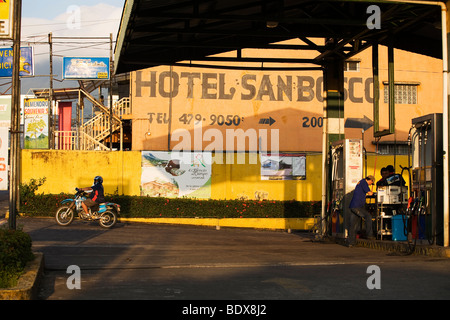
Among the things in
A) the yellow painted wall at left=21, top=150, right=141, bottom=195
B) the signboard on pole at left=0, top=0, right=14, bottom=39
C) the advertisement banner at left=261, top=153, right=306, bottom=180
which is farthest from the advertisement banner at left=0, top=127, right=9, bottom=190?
the advertisement banner at left=261, top=153, right=306, bottom=180

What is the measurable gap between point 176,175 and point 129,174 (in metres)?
2.12

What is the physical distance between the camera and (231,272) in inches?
418

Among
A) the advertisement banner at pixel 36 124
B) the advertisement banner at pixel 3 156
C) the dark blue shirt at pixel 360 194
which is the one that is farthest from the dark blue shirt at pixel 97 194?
the advertisement banner at pixel 3 156

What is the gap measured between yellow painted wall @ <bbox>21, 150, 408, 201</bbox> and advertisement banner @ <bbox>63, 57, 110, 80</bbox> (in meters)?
7.40

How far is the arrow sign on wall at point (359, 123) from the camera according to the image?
34281 mm

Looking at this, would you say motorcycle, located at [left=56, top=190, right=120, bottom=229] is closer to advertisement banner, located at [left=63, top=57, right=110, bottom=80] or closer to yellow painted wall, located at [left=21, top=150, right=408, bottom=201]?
yellow painted wall, located at [left=21, top=150, right=408, bottom=201]

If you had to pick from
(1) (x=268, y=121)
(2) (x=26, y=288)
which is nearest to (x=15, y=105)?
(2) (x=26, y=288)

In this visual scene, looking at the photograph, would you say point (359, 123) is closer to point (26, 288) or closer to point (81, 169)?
point (81, 169)

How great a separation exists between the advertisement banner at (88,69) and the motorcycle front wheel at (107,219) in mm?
13491

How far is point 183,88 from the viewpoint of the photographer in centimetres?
3325

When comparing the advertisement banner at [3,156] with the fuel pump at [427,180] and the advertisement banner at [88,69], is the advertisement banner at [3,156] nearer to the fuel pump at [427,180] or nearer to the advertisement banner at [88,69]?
the fuel pump at [427,180]

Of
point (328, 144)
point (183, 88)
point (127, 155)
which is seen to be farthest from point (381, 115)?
point (328, 144)

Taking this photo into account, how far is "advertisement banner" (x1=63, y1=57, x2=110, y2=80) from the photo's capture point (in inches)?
1368
